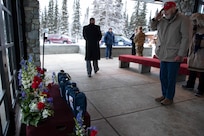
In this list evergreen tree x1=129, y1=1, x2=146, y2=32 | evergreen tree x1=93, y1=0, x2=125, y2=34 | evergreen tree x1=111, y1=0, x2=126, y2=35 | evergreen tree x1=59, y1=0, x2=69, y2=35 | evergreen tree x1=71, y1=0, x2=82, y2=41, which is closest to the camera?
evergreen tree x1=59, y1=0, x2=69, y2=35

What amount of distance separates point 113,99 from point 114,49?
586 cm

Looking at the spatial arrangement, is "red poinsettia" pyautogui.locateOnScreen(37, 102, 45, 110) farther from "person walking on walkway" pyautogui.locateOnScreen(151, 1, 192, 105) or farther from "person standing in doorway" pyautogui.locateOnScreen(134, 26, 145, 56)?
"person standing in doorway" pyautogui.locateOnScreen(134, 26, 145, 56)

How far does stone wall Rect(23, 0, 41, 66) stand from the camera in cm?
364

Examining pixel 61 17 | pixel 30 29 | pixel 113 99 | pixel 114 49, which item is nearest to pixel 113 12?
pixel 61 17

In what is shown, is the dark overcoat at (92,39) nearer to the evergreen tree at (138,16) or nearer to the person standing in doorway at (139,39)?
the person standing in doorway at (139,39)

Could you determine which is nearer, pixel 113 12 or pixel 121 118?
pixel 121 118

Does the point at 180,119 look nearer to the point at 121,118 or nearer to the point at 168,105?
the point at 168,105

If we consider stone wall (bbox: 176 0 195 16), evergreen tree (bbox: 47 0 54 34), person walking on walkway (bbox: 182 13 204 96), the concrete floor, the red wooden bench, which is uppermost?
evergreen tree (bbox: 47 0 54 34)

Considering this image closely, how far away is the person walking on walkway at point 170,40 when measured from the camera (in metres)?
2.16

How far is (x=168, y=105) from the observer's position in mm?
2516

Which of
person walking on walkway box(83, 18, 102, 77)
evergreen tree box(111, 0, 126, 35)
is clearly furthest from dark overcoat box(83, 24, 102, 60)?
evergreen tree box(111, 0, 126, 35)

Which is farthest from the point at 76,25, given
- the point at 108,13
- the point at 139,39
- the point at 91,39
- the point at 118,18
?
the point at 91,39

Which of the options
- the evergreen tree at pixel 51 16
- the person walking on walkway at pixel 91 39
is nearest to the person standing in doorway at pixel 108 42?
the person walking on walkway at pixel 91 39

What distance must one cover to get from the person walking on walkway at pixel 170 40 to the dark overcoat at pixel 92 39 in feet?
Result: 5.88
